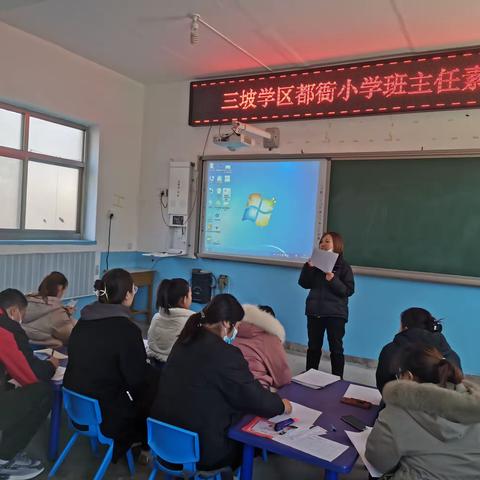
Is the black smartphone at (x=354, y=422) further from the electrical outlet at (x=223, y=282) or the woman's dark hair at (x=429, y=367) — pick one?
the electrical outlet at (x=223, y=282)

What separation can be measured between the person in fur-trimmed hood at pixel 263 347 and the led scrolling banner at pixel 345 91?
276 centimetres

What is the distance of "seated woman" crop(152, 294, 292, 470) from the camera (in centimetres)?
177

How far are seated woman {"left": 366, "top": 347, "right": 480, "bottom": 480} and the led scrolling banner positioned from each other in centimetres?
314

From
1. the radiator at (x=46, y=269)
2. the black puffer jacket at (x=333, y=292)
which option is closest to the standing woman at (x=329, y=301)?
the black puffer jacket at (x=333, y=292)

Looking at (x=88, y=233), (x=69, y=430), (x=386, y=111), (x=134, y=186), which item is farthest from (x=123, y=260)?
(x=386, y=111)

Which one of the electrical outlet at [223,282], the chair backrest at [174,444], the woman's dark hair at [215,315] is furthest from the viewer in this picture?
the electrical outlet at [223,282]

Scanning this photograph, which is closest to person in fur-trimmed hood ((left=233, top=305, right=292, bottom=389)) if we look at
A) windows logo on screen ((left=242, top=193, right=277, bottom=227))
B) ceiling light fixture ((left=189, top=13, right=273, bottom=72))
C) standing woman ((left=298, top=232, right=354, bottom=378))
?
standing woman ((left=298, top=232, right=354, bottom=378))

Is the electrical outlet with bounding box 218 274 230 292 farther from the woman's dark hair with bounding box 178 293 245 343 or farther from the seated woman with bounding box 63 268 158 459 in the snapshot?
the woman's dark hair with bounding box 178 293 245 343

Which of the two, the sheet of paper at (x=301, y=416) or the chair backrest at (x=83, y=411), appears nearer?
the sheet of paper at (x=301, y=416)

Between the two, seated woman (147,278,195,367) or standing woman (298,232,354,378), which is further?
standing woman (298,232,354,378)

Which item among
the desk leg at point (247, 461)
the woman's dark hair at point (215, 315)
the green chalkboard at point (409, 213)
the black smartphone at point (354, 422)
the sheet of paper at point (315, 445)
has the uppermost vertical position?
the green chalkboard at point (409, 213)

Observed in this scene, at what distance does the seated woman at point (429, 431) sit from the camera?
4.68ft

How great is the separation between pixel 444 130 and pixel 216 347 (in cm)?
330

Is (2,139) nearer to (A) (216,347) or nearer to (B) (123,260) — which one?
(B) (123,260)
